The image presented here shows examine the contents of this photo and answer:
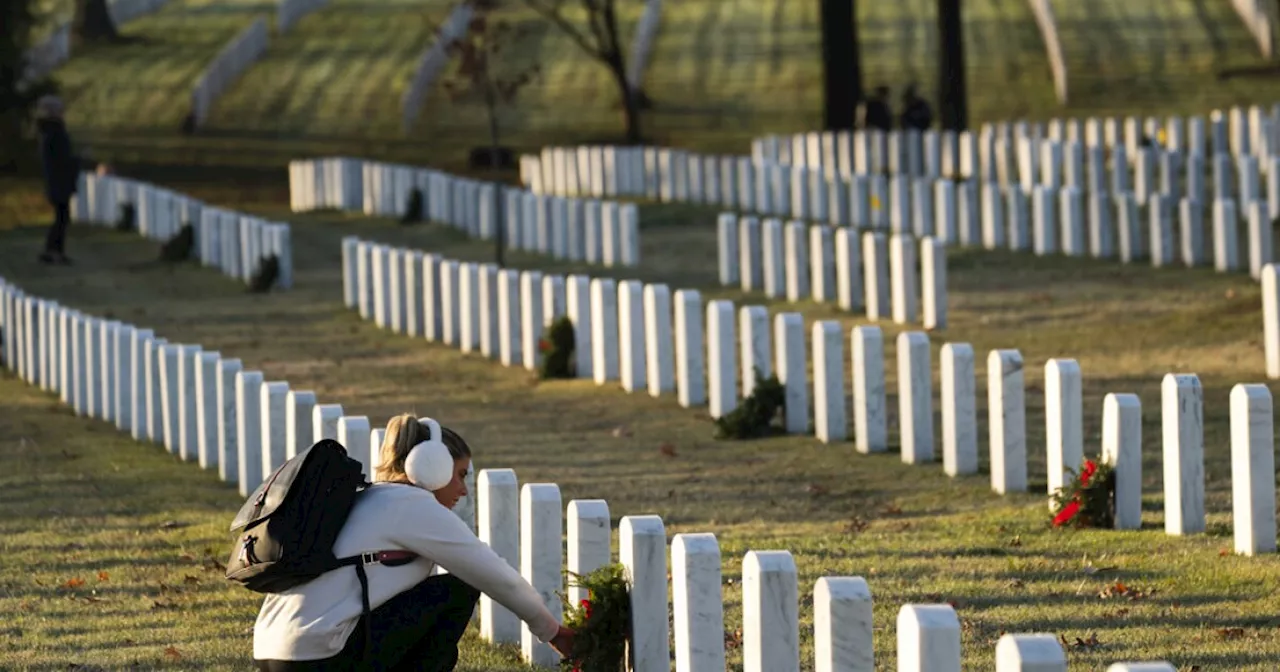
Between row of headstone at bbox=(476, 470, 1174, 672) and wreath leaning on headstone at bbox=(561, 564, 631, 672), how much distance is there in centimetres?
7

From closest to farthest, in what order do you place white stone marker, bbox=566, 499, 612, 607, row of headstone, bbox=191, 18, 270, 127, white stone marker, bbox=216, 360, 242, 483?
1. white stone marker, bbox=566, 499, 612, 607
2. white stone marker, bbox=216, 360, 242, 483
3. row of headstone, bbox=191, 18, 270, 127

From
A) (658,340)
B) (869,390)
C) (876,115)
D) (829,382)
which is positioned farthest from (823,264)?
(876,115)

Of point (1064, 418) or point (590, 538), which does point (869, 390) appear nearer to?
point (1064, 418)

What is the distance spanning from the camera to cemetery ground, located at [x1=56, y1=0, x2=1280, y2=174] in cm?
4022

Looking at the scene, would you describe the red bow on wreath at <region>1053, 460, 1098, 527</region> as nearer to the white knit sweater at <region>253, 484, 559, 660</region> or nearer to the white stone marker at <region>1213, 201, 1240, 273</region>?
the white knit sweater at <region>253, 484, 559, 660</region>

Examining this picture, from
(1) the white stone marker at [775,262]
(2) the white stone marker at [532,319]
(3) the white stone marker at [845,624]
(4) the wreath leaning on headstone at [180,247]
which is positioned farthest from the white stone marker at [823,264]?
(3) the white stone marker at [845,624]

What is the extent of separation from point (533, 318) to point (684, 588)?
9.56 meters

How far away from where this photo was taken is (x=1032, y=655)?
15.5 feet

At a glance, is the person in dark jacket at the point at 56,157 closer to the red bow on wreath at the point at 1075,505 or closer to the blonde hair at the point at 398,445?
the red bow on wreath at the point at 1075,505

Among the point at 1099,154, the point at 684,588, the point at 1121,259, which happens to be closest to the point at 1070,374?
the point at 684,588

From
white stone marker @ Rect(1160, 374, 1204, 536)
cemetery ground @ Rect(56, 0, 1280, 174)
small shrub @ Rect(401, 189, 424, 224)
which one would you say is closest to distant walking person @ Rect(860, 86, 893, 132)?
cemetery ground @ Rect(56, 0, 1280, 174)

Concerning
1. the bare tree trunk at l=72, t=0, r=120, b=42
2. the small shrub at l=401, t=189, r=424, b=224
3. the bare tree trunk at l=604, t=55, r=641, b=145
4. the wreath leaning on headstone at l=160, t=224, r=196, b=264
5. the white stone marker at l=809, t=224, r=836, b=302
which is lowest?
the white stone marker at l=809, t=224, r=836, b=302

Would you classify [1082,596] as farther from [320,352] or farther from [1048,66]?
[1048,66]

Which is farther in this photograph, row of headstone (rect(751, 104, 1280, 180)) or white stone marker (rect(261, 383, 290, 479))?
row of headstone (rect(751, 104, 1280, 180))
